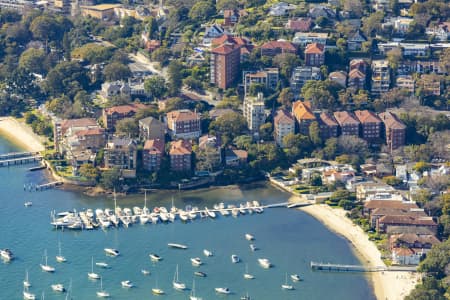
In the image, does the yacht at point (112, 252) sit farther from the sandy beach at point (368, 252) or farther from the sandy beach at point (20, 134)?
the sandy beach at point (20, 134)

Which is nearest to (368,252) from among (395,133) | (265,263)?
(265,263)

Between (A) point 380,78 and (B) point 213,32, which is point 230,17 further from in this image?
(A) point 380,78

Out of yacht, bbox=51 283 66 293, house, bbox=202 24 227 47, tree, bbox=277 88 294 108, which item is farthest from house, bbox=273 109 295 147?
yacht, bbox=51 283 66 293

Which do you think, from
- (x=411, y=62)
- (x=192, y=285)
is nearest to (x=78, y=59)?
(x=411, y=62)

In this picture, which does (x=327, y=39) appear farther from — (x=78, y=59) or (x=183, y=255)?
(x=183, y=255)

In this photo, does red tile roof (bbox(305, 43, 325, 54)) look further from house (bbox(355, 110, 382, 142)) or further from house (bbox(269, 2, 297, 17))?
house (bbox(355, 110, 382, 142))
